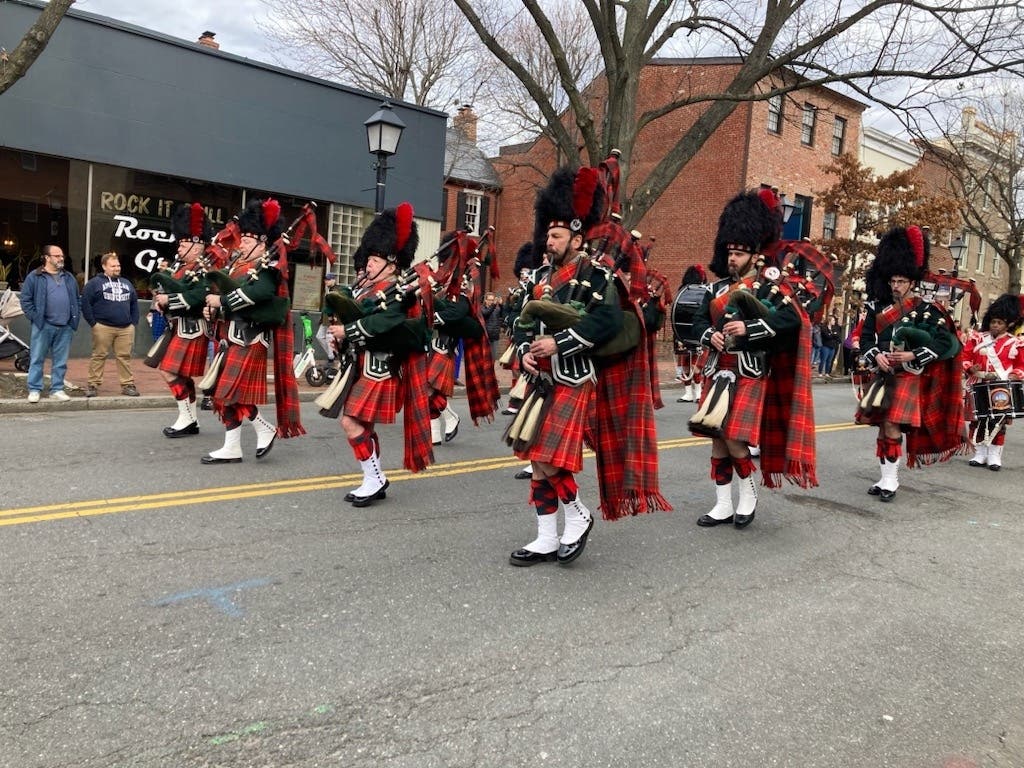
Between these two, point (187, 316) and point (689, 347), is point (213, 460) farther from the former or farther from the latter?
point (689, 347)

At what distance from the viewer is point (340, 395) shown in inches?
215

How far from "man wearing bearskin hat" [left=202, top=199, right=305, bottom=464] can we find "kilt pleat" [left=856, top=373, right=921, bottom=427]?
16.2 feet

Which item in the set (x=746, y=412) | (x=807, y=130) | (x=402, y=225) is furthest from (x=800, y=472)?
(x=807, y=130)

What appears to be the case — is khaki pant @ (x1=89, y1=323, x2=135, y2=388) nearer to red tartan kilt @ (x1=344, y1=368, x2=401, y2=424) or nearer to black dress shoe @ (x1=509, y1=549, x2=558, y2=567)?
red tartan kilt @ (x1=344, y1=368, x2=401, y2=424)

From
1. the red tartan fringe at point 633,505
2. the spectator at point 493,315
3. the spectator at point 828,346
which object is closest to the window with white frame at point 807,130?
the spectator at point 828,346

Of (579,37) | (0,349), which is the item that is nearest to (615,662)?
(0,349)

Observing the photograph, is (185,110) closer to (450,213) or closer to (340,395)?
(340,395)

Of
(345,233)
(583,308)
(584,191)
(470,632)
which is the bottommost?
(470,632)

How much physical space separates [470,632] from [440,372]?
14.4ft

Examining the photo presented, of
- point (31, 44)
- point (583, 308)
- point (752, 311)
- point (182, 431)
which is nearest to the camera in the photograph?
point (583, 308)

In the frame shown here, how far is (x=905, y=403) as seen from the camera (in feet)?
21.5

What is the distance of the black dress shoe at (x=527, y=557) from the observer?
436cm

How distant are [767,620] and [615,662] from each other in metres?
0.97

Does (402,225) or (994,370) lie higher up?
(402,225)
